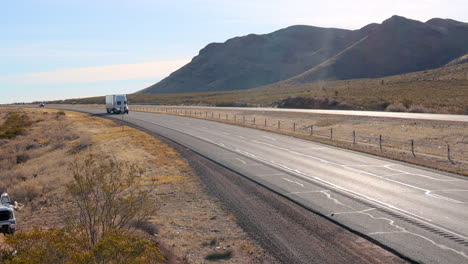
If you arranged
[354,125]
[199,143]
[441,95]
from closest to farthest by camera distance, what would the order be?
[199,143] → [354,125] → [441,95]

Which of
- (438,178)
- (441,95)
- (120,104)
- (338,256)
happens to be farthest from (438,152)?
(120,104)

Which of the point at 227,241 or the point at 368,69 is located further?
the point at 368,69

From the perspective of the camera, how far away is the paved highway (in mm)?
10375

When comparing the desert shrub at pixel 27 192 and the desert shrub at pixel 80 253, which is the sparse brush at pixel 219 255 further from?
the desert shrub at pixel 27 192

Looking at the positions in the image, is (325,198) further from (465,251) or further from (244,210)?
(465,251)

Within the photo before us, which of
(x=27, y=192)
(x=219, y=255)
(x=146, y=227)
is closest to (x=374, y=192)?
(x=219, y=255)

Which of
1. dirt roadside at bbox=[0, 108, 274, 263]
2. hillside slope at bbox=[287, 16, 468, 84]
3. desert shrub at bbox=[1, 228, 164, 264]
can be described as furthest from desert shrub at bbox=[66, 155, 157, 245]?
hillside slope at bbox=[287, 16, 468, 84]

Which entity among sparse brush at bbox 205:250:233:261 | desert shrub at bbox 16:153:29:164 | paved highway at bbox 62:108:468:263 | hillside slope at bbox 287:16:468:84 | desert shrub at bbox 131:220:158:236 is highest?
hillside slope at bbox 287:16:468:84

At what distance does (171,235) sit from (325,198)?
20.2ft

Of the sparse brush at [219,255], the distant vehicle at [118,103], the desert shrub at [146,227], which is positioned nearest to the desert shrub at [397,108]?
the distant vehicle at [118,103]

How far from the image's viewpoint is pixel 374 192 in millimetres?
15789

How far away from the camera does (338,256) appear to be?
9203mm

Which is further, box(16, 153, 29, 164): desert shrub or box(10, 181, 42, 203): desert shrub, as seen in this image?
box(16, 153, 29, 164): desert shrub

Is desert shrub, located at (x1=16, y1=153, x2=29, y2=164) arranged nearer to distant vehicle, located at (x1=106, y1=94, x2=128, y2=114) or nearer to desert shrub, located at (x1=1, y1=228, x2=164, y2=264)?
desert shrub, located at (x1=1, y1=228, x2=164, y2=264)
